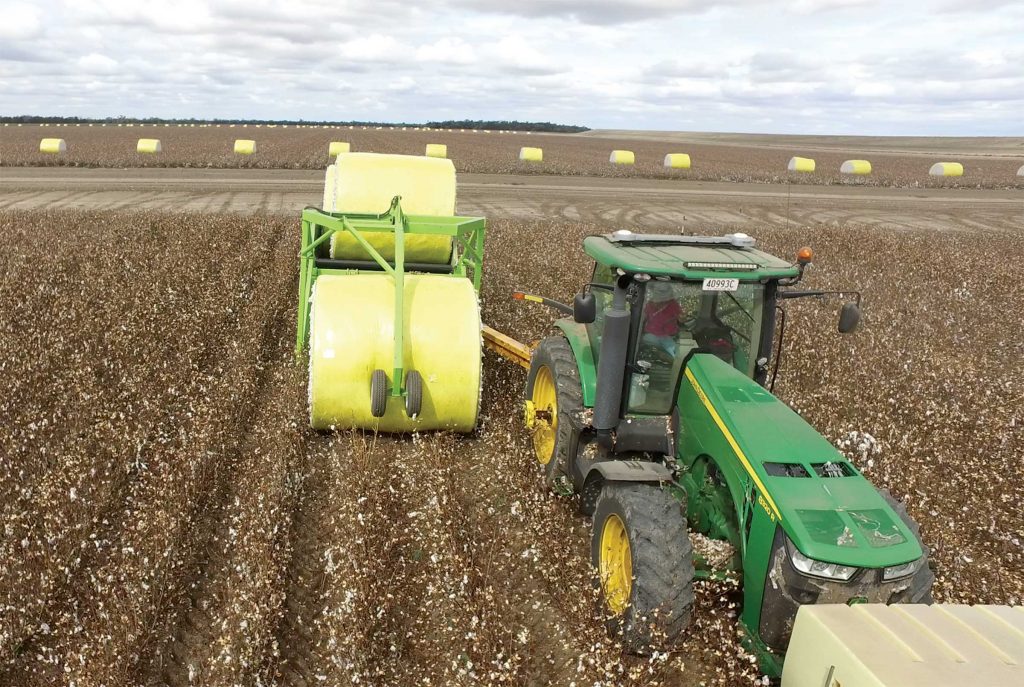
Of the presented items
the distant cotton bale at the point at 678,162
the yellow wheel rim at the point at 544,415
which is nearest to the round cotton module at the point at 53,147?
the distant cotton bale at the point at 678,162

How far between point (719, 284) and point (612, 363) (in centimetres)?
84

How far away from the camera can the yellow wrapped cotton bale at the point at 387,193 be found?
28.7ft

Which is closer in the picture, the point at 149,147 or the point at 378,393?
the point at 378,393

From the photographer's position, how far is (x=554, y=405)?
244 inches

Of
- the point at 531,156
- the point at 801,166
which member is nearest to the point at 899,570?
the point at 531,156

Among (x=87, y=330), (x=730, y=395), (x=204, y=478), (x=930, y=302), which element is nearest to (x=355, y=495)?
(x=204, y=478)

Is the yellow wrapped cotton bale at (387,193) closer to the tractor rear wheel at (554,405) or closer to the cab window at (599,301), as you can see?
the tractor rear wheel at (554,405)

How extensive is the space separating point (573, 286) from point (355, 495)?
25.3ft

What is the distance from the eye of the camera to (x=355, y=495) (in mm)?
5914

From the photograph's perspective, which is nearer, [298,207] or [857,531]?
[857,531]

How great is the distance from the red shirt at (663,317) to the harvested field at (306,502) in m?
1.62

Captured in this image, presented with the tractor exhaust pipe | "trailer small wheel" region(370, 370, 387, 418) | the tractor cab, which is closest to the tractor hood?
the tractor cab

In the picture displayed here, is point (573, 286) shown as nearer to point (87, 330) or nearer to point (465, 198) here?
point (87, 330)

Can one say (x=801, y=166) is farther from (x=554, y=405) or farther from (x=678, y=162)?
(x=554, y=405)
